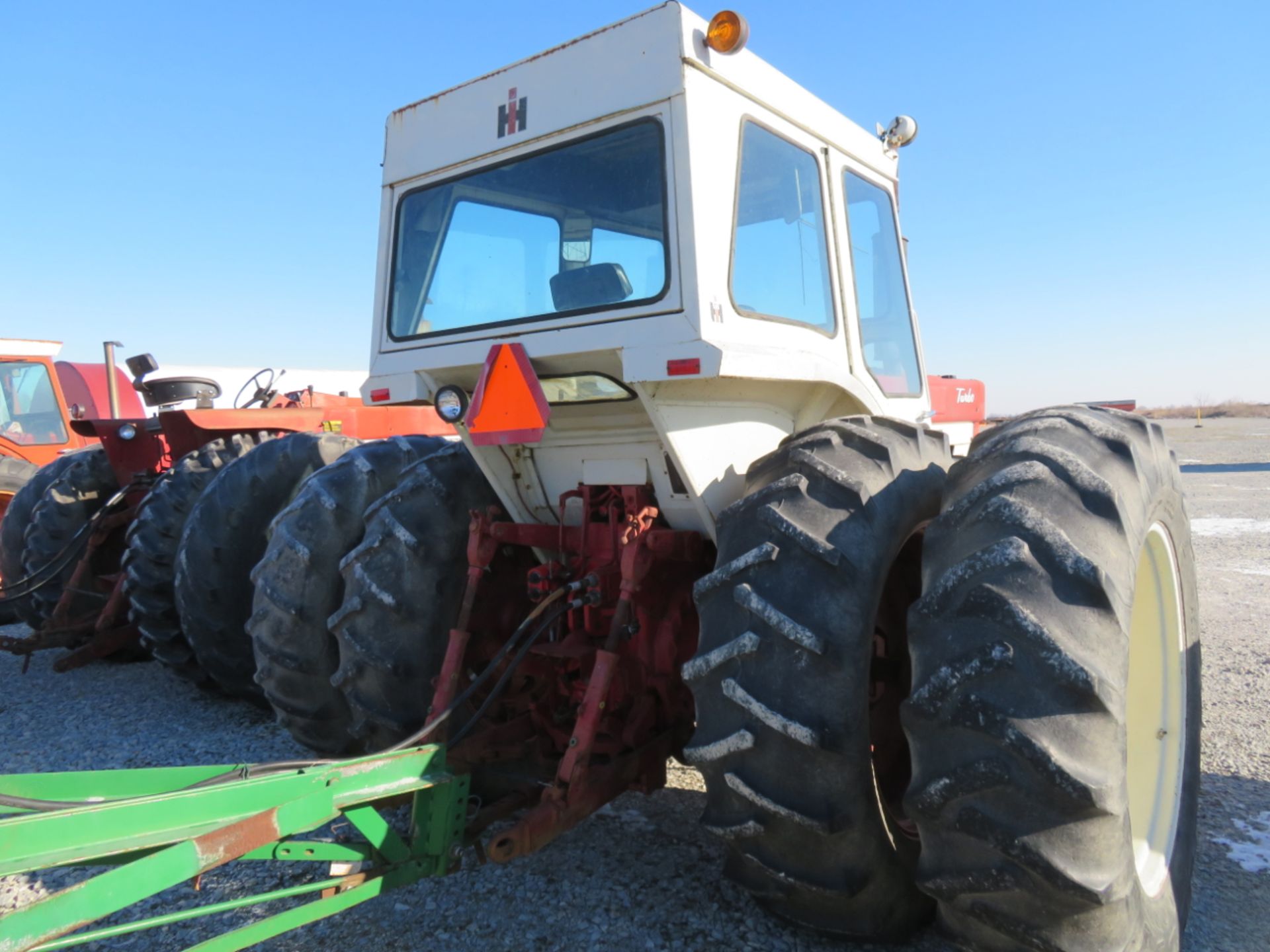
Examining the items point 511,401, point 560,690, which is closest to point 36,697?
point 560,690

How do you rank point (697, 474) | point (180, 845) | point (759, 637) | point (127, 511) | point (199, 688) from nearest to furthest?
point (180, 845), point (759, 637), point (697, 474), point (199, 688), point (127, 511)

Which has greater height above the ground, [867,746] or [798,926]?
[867,746]

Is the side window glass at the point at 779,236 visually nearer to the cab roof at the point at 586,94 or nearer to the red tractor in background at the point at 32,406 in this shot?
the cab roof at the point at 586,94

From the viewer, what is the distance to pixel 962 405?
5.11m

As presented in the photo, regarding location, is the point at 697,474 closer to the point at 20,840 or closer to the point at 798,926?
the point at 798,926

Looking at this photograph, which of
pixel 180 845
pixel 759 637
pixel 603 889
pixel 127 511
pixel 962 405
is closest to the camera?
pixel 180 845

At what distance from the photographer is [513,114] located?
2.94 meters

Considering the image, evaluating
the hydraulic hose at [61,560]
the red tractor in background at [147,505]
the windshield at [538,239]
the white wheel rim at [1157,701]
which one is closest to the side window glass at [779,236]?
the windshield at [538,239]

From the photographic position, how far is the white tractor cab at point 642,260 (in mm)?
2547

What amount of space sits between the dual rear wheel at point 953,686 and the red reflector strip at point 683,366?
0.35 meters

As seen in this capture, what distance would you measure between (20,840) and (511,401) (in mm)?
1592

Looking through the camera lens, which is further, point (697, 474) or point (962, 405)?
point (962, 405)

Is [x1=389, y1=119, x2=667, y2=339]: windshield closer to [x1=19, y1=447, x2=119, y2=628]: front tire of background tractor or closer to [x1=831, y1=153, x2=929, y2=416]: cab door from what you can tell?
[x1=831, y1=153, x2=929, y2=416]: cab door

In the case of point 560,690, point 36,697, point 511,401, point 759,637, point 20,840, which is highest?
point 511,401
